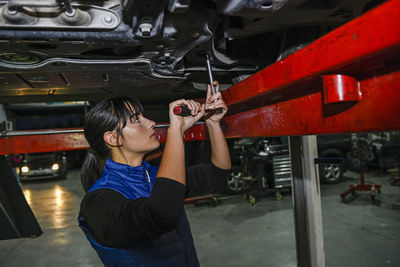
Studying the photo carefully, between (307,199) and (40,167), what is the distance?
7.57m

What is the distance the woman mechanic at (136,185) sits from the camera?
77 cm

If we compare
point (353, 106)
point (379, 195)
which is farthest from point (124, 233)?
point (379, 195)

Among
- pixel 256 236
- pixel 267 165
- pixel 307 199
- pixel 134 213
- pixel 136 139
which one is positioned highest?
pixel 136 139

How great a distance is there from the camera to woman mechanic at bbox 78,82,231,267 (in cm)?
77

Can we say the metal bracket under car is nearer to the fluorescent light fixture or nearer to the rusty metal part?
the rusty metal part

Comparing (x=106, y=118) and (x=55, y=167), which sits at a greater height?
(x=106, y=118)

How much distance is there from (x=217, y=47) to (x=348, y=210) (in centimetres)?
360

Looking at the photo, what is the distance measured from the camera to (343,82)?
600 millimetres

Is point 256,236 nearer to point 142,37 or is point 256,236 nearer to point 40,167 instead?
point 142,37

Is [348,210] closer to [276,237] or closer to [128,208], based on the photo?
[276,237]

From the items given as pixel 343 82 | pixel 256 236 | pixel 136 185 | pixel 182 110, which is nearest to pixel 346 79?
pixel 343 82

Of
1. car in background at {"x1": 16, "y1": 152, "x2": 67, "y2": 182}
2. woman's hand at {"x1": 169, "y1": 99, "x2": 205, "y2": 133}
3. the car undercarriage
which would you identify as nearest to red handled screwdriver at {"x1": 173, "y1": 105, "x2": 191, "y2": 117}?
woman's hand at {"x1": 169, "y1": 99, "x2": 205, "y2": 133}

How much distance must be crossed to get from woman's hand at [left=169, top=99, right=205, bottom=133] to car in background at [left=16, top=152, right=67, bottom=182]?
772cm

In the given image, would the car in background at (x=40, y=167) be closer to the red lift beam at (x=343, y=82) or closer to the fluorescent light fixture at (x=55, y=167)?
the fluorescent light fixture at (x=55, y=167)
